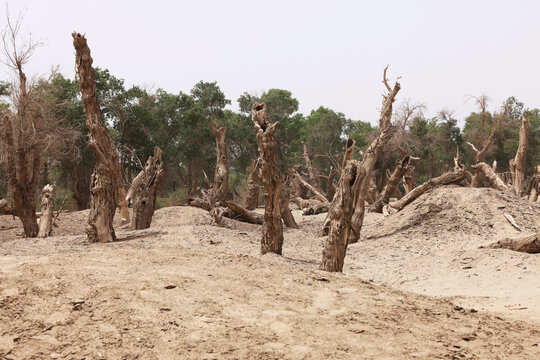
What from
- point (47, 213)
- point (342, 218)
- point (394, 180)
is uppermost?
point (394, 180)

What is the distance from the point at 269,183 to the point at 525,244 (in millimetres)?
3970

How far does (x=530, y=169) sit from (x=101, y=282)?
30.8 meters

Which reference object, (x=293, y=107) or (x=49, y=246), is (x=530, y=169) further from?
(x=49, y=246)

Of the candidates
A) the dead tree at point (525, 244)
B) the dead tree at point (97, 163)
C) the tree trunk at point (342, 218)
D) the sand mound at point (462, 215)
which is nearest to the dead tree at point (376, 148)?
the sand mound at point (462, 215)

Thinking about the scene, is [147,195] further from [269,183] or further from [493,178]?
[493,178]

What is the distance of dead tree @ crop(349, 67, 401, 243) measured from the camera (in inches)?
384

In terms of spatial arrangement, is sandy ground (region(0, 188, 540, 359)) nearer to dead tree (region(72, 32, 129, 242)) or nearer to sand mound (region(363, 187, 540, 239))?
dead tree (region(72, 32, 129, 242))

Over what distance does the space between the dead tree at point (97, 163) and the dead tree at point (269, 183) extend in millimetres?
2607

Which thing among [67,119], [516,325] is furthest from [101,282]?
[67,119]

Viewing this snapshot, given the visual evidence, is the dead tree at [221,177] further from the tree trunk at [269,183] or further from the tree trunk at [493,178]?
the tree trunk at [493,178]

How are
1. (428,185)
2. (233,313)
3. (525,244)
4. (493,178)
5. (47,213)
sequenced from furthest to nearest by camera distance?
1. (493,178)
2. (428,185)
3. (47,213)
4. (525,244)
5. (233,313)

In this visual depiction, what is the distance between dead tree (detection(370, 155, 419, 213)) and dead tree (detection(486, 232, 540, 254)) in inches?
181

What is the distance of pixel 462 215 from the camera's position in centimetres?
1030

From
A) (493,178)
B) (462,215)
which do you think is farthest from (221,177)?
(493,178)
